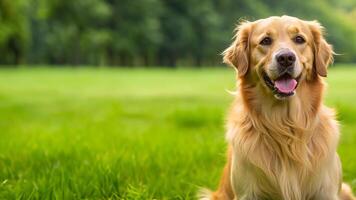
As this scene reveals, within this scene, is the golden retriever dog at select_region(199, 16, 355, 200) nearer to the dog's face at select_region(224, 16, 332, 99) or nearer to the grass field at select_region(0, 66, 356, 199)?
the dog's face at select_region(224, 16, 332, 99)

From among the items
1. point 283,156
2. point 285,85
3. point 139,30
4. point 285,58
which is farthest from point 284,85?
point 139,30

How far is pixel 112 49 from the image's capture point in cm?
5216

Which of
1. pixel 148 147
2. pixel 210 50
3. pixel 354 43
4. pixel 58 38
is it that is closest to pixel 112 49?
pixel 58 38

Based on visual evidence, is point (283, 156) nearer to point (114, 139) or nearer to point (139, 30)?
point (114, 139)

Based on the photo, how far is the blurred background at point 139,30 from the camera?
47969 mm

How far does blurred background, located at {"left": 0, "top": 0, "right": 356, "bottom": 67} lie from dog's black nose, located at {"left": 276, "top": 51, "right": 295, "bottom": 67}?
40.3 m

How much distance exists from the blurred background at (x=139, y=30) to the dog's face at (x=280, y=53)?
3985 centimetres

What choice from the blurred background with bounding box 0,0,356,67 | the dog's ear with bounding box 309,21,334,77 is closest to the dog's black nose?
the dog's ear with bounding box 309,21,334,77

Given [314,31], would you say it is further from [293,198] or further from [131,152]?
[131,152]

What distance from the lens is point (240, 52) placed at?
420 centimetres

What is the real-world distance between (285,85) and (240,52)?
50cm

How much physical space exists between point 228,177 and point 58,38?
170 feet

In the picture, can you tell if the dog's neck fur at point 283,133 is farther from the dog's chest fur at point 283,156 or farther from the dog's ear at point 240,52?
the dog's ear at point 240,52

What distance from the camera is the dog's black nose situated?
12.2ft
